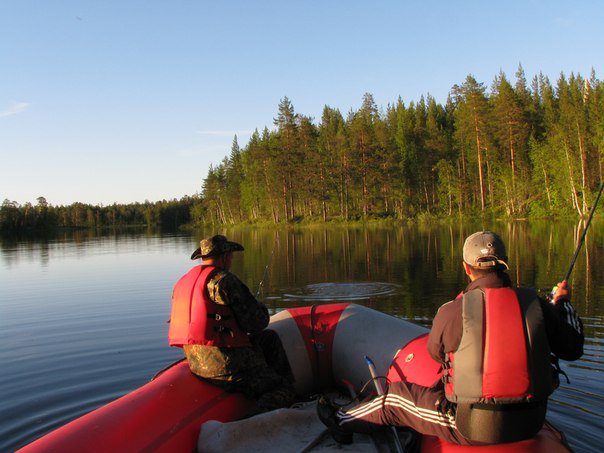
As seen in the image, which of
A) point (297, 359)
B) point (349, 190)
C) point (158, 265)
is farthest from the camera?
point (349, 190)

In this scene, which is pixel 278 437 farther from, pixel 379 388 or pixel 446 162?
pixel 446 162

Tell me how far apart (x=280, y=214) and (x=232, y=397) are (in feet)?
190

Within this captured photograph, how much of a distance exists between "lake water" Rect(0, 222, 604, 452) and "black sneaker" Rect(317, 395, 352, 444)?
2075 millimetres

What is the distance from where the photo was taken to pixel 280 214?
204 feet

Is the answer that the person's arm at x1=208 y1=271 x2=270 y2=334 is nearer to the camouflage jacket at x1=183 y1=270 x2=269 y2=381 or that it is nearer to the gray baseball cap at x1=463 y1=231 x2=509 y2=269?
the camouflage jacket at x1=183 y1=270 x2=269 y2=381

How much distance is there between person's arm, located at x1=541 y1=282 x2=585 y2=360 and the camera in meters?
2.96

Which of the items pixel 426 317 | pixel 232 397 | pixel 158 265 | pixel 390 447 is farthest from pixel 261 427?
pixel 158 265

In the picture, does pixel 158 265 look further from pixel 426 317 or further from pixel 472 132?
pixel 472 132

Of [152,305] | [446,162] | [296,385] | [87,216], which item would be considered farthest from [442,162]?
[87,216]

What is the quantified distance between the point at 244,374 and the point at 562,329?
256 centimetres

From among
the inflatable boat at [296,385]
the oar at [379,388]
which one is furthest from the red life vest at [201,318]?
the oar at [379,388]

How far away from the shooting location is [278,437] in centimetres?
393

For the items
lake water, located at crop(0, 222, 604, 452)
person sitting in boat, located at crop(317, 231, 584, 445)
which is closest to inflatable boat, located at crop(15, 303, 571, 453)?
person sitting in boat, located at crop(317, 231, 584, 445)

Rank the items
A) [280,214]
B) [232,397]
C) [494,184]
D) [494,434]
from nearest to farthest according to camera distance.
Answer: [494,434]
[232,397]
[494,184]
[280,214]
